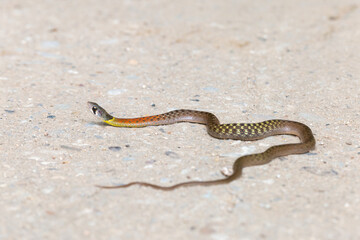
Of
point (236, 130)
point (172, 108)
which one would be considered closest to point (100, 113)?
point (172, 108)

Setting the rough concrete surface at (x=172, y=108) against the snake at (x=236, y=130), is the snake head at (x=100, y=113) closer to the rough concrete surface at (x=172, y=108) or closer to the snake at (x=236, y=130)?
the snake at (x=236, y=130)

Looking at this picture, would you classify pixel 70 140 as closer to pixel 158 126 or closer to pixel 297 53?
pixel 158 126

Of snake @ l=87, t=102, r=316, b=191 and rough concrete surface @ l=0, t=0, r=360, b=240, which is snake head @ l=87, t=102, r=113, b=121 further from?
rough concrete surface @ l=0, t=0, r=360, b=240

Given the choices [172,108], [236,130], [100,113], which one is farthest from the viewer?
[172,108]

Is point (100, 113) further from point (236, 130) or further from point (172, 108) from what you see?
point (236, 130)

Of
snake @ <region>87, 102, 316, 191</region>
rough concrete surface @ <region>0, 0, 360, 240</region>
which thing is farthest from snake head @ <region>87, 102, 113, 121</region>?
rough concrete surface @ <region>0, 0, 360, 240</region>

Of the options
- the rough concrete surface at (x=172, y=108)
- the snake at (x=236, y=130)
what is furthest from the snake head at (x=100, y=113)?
the rough concrete surface at (x=172, y=108)

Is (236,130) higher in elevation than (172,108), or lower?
higher
